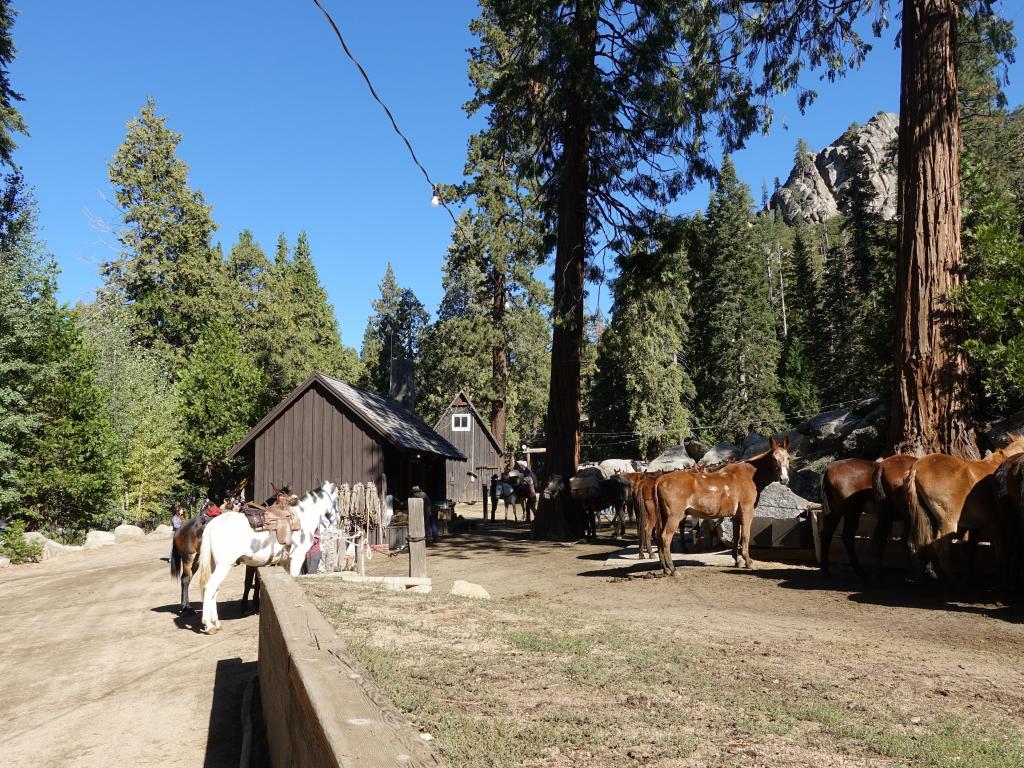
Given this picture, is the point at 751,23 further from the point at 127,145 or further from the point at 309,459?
the point at 127,145

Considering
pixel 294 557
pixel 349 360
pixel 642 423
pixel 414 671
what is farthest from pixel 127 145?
pixel 414 671

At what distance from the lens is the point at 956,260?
40.7 feet

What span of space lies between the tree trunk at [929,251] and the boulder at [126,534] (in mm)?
26211

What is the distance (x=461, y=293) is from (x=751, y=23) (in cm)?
2801

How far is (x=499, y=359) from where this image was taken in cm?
4022

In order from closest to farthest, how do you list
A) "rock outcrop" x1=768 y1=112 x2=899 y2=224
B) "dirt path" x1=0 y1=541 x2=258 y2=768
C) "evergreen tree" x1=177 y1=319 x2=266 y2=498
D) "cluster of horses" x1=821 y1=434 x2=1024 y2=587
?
"dirt path" x1=0 y1=541 x2=258 y2=768 < "cluster of horses" x1=821 y1=434 x2=1024 y2=587 < "evergreen tree" x1=177 y1=319 x2=266 y2=498 < "rock outcrop" x1=768 y1=112 x2=899 y2=224

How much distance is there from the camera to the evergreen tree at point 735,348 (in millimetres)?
53188

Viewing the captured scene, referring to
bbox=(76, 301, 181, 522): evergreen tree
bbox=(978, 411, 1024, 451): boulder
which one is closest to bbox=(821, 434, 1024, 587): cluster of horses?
bbox=(978, 411, 1024, 451): boulder

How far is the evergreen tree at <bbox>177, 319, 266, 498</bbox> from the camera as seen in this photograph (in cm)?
3247

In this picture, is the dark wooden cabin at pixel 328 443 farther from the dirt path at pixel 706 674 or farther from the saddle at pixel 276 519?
the dirt path at pixel 706 674

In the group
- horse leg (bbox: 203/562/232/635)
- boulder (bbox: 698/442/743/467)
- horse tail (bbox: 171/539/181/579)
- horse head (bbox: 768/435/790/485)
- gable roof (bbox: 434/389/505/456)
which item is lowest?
horse leg (bbox: 203/562/232/635)

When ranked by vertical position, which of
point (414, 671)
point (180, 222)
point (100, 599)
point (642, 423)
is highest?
point (180, 222)

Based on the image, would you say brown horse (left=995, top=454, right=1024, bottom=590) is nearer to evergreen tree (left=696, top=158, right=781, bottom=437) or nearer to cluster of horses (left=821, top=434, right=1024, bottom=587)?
cluster of horses (left=821, top=434, right=1024, bottom=587)

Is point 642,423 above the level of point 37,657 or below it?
above
